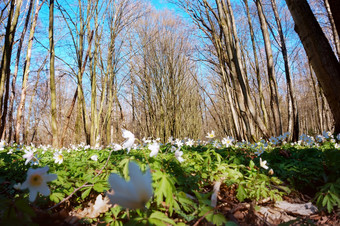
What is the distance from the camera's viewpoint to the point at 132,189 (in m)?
0.50

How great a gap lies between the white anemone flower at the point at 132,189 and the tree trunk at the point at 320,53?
9.09 feet

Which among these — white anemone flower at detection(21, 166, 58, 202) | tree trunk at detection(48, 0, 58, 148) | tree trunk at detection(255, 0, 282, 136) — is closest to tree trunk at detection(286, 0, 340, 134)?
white anemone flower at detection(21, 166, 58, 202)

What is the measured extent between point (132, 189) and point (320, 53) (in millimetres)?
2836

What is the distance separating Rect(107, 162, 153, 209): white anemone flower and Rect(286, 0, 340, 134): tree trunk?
2769 millimetres

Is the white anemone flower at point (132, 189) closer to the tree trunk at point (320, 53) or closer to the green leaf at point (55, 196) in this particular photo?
the green leaf at point (55, 196)

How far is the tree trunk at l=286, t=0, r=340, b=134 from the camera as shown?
2.43 metres

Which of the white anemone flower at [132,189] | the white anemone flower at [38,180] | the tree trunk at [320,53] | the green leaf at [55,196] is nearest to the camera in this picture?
the white anemone flower at [132,189]

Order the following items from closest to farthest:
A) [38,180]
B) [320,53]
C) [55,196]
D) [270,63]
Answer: [38,180] → [55,196] → [320,53] → [270,63]

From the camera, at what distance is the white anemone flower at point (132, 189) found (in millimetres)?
496

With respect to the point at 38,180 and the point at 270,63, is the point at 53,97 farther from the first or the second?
the point at 270,63

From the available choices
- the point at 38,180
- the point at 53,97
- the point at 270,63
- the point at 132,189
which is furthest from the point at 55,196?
the point at 270,63

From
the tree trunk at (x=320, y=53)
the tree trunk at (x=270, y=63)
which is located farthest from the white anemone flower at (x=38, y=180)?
the tree trunk at (x=270, y=63)

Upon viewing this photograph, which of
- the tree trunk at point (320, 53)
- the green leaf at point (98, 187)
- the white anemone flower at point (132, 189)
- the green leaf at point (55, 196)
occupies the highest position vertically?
the tree trunk at point (320, 53)

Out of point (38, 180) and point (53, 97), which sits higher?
point (53, 97)
